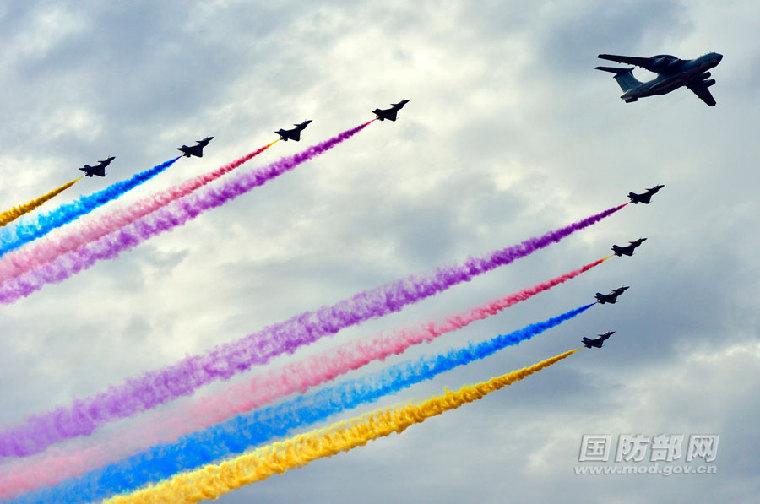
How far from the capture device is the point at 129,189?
347ft

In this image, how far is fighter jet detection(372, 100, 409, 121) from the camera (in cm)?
11825

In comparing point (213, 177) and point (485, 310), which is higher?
point (213, 177)

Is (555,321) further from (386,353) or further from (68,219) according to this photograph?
(68,219)

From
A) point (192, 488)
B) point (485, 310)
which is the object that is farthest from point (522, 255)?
point (192, 488)

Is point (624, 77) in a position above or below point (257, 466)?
above

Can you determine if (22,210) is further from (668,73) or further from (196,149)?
(668,73)

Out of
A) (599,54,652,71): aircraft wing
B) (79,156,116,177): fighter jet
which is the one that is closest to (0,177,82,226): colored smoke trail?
(79,156,116,177): fighter jet

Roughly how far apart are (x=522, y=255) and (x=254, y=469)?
39.0m

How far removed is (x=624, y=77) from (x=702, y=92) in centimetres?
993

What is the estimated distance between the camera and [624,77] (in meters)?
131

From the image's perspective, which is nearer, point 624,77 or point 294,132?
point 294,132

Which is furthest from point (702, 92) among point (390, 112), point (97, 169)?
point (97, 169)

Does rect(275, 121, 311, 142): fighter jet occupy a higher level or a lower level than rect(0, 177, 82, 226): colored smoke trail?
higher

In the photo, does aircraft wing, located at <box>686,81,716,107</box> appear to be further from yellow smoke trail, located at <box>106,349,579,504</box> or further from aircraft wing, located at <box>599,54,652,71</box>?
yellow smoke trail, located at <box>106,349,579,504</box>
